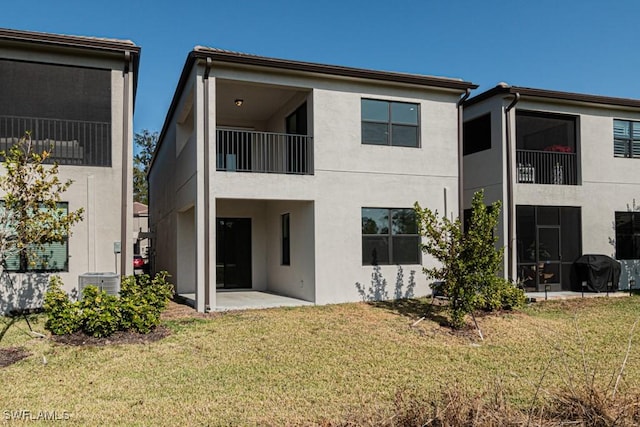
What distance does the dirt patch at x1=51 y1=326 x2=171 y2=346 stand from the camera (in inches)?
332

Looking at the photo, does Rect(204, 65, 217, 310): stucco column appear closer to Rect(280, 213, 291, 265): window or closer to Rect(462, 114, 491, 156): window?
Rect(280, 213, 291, 265): window

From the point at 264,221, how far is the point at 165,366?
909 centimetres

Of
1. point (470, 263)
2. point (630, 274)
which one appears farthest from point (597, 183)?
point (470, 263)

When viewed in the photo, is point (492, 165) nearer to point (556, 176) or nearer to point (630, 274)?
point (556, 176)

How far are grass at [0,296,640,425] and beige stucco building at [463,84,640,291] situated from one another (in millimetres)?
3895

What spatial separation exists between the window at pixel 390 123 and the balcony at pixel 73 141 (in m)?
6.46

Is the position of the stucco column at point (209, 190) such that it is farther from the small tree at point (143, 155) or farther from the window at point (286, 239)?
the small tree at point (143, 155)

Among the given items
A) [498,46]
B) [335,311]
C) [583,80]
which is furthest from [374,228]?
[583,80]

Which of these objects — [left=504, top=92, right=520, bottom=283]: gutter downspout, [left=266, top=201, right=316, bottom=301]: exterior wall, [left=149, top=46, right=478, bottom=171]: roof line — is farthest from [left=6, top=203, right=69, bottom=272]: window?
[left=504, top=92, right=520, bottom=283]: gutter downspout

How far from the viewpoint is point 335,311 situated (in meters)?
11.6

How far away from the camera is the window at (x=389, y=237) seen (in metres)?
13.2

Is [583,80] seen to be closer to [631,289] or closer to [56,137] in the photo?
[631,289]

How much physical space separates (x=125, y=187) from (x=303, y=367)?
246 inches

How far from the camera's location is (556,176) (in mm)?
15922
